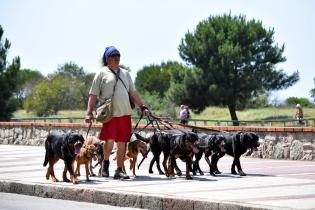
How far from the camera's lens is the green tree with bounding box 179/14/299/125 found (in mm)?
78938

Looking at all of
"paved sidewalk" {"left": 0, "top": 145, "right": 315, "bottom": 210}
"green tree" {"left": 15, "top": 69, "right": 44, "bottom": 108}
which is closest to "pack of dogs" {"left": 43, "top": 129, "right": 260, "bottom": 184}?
"paved sidewalk" {"left": 0, "top": 145, "right": 315, "bottom": 210}

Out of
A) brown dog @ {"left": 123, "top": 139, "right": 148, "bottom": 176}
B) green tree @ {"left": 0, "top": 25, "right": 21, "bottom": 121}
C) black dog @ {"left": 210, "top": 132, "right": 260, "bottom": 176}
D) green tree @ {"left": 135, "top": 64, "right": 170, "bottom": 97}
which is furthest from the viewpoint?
green tree @ {"left": 135, "top": 64, "right": 170, "bottom": 97}

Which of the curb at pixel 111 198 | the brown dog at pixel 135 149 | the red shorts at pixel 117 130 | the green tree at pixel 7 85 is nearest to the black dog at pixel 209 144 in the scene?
the brown dog at pixel 135 149

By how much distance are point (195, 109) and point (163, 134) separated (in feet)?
219

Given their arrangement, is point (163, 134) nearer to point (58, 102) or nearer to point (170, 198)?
point (170, 198)

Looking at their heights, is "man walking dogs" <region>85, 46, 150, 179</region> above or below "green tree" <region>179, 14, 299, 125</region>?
below

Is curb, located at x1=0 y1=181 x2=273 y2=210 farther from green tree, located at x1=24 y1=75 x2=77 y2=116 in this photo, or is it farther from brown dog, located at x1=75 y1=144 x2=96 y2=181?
green tree, located at x1=24 y1=75 x2=77 y2=116

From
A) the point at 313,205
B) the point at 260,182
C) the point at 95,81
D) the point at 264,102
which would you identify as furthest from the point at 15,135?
the point at 264,102

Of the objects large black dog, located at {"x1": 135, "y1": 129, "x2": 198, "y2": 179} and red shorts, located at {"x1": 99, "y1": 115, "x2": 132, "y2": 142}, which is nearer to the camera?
large black dog, located at {"x1": 135, "y1": 129, "x2": 198, "y2": 179}

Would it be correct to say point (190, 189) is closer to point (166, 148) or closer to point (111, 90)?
point (166, 148)

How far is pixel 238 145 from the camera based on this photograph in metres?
14.6

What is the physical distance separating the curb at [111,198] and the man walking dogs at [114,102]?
4.56 feet

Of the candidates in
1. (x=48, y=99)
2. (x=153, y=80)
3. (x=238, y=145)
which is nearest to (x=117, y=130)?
(x=238, y=145)

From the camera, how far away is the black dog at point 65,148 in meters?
13.5
